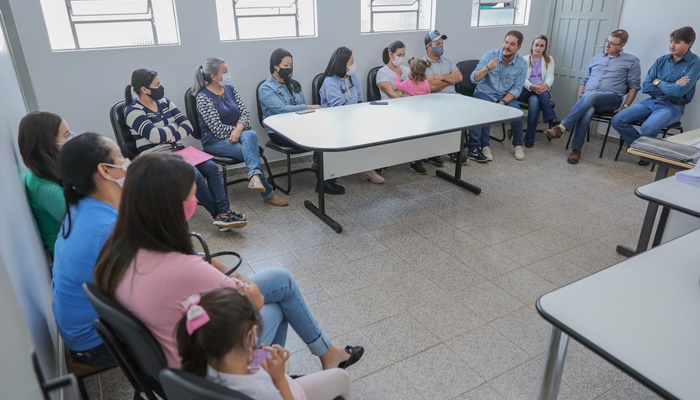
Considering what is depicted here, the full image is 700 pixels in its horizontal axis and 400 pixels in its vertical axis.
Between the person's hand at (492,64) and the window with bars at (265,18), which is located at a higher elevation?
the window with bars at (265,18)

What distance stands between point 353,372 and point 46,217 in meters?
1.56

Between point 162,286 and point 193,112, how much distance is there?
271cm

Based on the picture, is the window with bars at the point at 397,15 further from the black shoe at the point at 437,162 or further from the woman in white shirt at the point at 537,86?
the black shoe at the point at 437,162

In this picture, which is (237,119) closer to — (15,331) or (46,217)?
(46,217)

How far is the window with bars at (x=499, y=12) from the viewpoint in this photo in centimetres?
538

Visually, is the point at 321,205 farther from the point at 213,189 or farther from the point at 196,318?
the point at 196,318

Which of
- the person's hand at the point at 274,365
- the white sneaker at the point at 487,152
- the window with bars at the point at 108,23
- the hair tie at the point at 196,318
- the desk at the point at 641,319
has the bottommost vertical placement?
the white sneaker at the point at 487,152

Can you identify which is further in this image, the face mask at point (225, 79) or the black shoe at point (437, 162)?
the black shoe at point (437, 162)

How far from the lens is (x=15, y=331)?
1047 mm

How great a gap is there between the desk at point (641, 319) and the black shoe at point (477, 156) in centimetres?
311

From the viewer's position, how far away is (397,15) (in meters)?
4.84

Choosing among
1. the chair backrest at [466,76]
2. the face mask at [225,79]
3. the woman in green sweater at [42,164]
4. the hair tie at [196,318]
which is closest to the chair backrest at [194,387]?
the hair tie at [196,318]

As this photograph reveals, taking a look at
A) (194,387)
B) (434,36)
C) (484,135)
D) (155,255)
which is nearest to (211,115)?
(434,36)

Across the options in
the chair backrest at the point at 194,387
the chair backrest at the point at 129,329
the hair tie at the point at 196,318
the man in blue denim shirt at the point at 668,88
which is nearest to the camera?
the chair backrest at the point at 194,387
